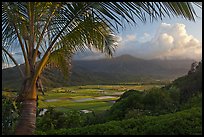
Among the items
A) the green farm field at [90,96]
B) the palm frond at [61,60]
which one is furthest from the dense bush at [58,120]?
the green farm field at [90,96]

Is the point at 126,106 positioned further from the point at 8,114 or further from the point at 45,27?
the point at 45,27

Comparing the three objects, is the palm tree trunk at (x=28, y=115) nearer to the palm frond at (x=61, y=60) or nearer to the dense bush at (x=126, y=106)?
the palm frond at (x=61, y=60)

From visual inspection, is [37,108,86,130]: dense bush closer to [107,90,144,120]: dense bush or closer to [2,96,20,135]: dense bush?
[2,96,20,135]: dense bush

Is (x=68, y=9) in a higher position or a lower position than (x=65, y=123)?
higher

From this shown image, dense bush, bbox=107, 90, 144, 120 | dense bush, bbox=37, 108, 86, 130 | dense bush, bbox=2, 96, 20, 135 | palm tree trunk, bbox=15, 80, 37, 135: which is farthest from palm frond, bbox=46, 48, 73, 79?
dense bush, bbox=107, 90, 144, 120

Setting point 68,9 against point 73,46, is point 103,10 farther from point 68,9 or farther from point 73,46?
point 73,46

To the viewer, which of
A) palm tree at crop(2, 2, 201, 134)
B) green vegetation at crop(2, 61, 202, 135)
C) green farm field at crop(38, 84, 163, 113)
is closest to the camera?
palm tree at crop(2, 2, 201, 134)

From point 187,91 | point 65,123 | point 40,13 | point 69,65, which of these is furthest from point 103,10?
point 187,91

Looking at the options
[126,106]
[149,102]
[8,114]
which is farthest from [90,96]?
[8,114]
